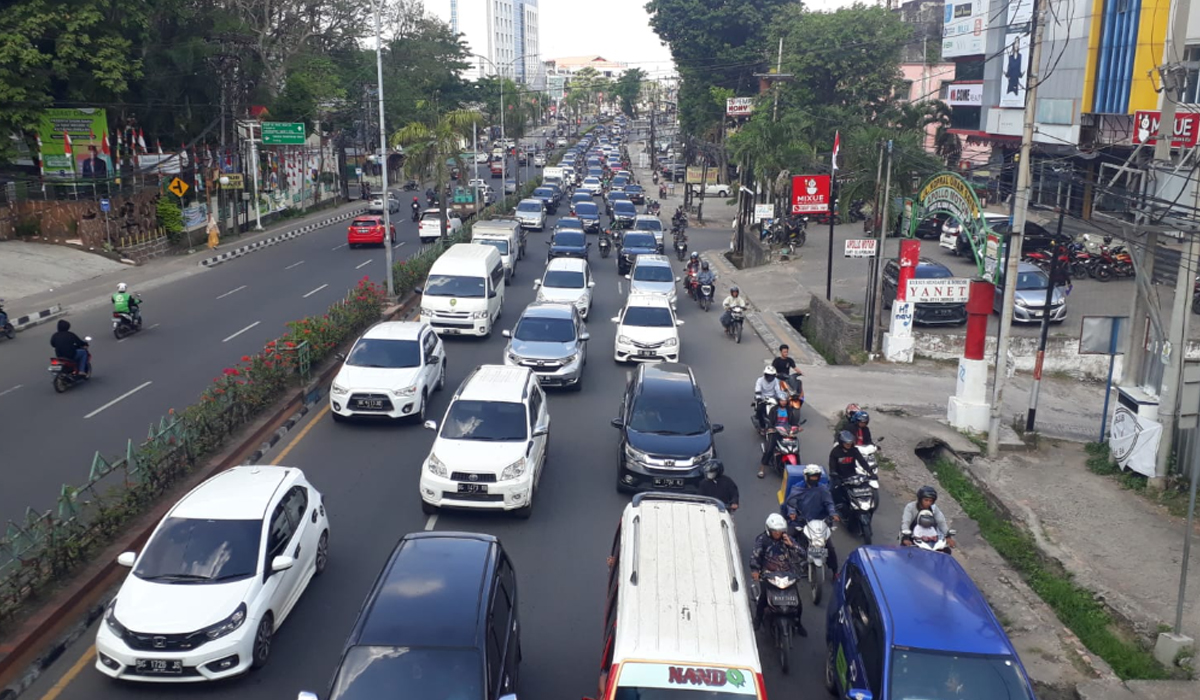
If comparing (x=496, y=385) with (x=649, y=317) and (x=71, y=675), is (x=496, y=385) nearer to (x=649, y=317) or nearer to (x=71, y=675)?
(x=71, y=675)

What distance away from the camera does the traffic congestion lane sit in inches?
580

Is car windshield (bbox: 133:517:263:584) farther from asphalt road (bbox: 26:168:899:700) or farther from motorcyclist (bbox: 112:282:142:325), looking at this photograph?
motorcyclist (bbox: 112:282:142:325)

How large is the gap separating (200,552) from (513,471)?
14.1 ft

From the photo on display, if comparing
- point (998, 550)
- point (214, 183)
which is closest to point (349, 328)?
point (998, 550)

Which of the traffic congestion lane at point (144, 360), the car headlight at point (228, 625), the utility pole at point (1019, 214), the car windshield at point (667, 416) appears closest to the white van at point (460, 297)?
the traffic congestion lane at point (144, 360)

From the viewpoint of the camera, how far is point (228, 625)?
27.8ft

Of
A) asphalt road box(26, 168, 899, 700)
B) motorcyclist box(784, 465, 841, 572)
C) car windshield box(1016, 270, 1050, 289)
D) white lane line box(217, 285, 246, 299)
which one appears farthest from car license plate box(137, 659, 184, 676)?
car windshield box(1016, 270, 1050, 289)

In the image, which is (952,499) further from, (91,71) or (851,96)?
(851,96)

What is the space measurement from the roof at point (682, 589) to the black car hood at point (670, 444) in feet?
14.7

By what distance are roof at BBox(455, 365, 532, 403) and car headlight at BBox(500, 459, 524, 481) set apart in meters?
1.42

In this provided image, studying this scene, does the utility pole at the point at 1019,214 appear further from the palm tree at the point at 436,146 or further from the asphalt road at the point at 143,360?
the palm tree at the point at 436,146

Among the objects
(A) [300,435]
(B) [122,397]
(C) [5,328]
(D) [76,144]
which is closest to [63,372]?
(B) [122,397]

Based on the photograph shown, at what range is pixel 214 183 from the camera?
4603 cm

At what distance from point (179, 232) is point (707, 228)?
29.9 m
